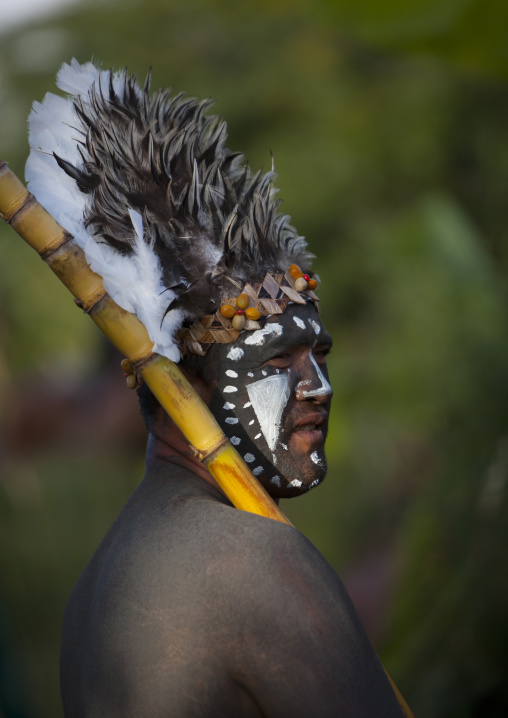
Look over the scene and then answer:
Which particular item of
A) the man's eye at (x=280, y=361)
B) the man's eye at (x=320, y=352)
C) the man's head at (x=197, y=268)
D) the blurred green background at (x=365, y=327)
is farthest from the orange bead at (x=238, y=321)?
the blurred green background at (x=365, y=327)

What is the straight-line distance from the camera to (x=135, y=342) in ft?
6.26

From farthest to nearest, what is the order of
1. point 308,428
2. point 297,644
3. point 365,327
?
point 365,327 < point 308,428 < point 297,644

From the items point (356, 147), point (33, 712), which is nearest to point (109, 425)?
point (356, 147)

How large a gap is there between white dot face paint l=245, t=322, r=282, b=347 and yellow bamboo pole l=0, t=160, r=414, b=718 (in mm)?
185

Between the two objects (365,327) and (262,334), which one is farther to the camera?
(365,327)

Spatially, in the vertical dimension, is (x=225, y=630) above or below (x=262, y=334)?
below

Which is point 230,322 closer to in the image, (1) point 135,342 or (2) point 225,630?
(1) point 135,342

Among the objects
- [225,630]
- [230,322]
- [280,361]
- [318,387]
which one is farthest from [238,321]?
[225,630]

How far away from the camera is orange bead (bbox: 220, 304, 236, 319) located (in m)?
1.93

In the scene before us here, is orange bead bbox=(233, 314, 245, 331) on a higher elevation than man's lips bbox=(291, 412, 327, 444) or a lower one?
higher

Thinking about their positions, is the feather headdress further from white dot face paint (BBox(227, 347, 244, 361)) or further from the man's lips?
the man's lips

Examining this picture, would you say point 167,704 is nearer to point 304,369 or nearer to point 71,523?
point 304,369

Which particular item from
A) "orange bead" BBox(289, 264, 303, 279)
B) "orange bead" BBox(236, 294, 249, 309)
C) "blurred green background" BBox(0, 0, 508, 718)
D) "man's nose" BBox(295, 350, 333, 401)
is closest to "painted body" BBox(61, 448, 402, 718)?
"man's nose" BBox(295, 350, 333, 401)

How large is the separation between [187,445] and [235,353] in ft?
0.82
